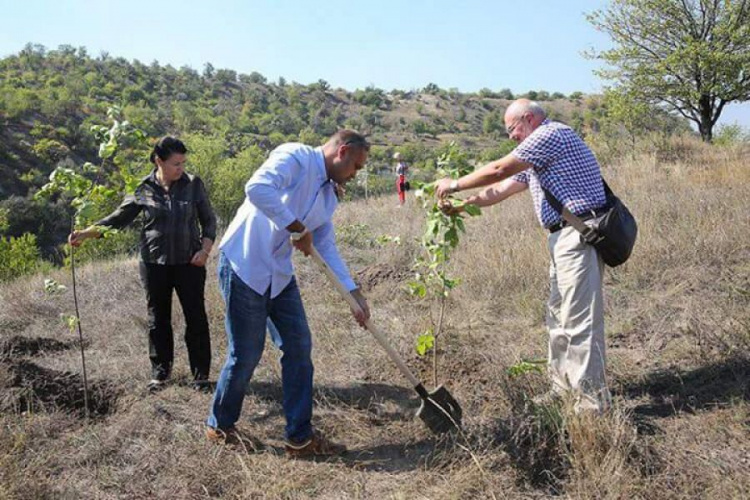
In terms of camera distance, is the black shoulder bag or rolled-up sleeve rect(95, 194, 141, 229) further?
rolled-up sleeve rect(95, 194, 141, 229)

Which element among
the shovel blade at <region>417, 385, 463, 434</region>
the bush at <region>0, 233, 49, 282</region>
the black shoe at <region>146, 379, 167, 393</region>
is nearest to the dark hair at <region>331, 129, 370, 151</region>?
the shovel blade at <region>417, 385, 463, 434</region>

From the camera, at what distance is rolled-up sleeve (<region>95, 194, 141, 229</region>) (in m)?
3.75

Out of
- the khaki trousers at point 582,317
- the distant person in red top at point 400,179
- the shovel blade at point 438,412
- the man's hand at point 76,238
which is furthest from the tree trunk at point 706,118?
the man's hand at point 76,238

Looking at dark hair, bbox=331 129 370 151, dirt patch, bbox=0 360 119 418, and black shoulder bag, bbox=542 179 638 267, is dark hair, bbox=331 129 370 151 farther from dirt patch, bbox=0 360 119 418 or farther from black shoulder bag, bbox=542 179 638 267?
dirt patch, bbox=0 360 119 418

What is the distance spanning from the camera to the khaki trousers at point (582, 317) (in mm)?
2854

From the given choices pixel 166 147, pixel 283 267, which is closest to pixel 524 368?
pixel 283 267

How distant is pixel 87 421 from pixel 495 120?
67.9 m

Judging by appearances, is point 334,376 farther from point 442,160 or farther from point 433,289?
point 442,160

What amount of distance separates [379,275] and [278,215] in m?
3.73

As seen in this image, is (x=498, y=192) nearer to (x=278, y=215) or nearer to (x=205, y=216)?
(x=278, y=215)

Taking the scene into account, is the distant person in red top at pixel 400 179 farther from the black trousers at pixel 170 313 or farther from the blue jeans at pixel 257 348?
the blue jeans at pixel 257 348

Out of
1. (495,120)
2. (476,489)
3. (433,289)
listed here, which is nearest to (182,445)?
(476,489)

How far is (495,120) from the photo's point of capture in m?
66.9

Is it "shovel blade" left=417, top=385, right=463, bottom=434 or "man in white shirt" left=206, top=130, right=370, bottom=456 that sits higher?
"man in white shirt" left=206, top=130, right=370, bottom=456
